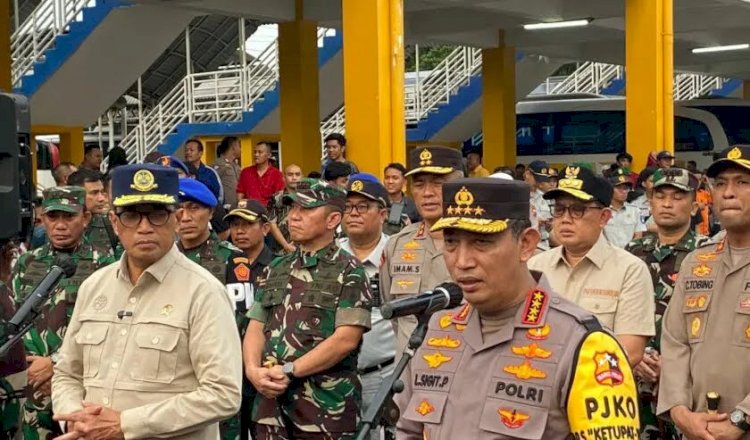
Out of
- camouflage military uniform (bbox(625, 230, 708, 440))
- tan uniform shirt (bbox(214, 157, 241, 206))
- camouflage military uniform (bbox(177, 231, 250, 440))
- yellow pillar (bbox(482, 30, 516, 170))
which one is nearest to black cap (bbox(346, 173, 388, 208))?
camouflage military uniform (bbox(177, 231, 250, 440))

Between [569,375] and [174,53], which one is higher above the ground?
[174,53]

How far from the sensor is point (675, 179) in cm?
703

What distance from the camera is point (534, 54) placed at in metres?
26.8

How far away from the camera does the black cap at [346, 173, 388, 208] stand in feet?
24.1

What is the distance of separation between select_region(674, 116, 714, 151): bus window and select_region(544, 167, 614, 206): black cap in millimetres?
23713

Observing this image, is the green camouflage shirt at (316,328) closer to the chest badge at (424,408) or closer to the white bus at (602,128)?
the chest badge at (424,408)

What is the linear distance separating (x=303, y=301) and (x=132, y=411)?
1.61 metres

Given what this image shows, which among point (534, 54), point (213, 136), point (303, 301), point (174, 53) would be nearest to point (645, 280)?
point (303, 301)

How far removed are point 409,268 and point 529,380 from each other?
3493 millimetres

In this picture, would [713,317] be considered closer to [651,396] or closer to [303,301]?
[651,396]

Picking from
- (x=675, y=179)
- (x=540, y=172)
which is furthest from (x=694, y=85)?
(x=675, y=179)

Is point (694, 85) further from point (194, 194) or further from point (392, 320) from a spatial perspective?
point (392, 320)

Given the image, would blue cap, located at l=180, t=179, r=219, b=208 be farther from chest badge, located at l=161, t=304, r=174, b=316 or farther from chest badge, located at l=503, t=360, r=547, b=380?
chest badge, located at l=503, t=360, r=547, b=380

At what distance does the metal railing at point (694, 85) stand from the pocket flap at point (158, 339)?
34512mm
